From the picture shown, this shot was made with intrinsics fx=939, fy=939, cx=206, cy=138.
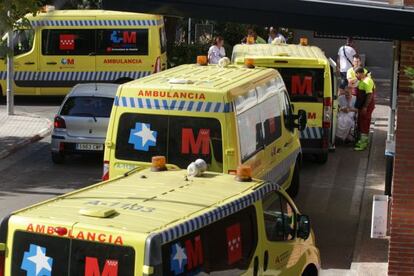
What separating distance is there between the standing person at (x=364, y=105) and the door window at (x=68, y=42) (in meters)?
7.60

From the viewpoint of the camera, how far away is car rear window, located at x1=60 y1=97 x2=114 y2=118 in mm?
17672

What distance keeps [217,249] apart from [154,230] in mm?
896

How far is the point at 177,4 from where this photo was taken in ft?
35.7

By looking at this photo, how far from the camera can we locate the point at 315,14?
1055 cm

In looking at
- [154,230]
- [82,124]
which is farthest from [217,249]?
[82,124]

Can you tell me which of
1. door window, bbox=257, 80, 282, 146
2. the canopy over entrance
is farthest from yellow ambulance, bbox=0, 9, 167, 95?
the canopy over entrance

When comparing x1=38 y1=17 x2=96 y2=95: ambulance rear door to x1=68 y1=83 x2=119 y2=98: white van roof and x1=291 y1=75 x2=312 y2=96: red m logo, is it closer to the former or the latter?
x1=68 y1=83 x2=119 y2=98: white van roof

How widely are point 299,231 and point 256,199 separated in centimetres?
111

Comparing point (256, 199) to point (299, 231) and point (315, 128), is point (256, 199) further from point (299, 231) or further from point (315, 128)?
point (315, 128)

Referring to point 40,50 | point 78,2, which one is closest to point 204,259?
point 40,50

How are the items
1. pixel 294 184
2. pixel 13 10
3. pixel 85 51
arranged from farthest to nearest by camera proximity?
pixel 85 51
pixel 294 184
pixel 13 10

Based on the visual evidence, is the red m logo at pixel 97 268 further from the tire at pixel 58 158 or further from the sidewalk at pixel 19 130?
the sidewalk at pixel 19 130

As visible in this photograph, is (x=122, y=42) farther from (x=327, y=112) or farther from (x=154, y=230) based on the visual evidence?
(x=154, y=230)

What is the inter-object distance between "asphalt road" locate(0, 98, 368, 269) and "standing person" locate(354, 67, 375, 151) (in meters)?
0.42
